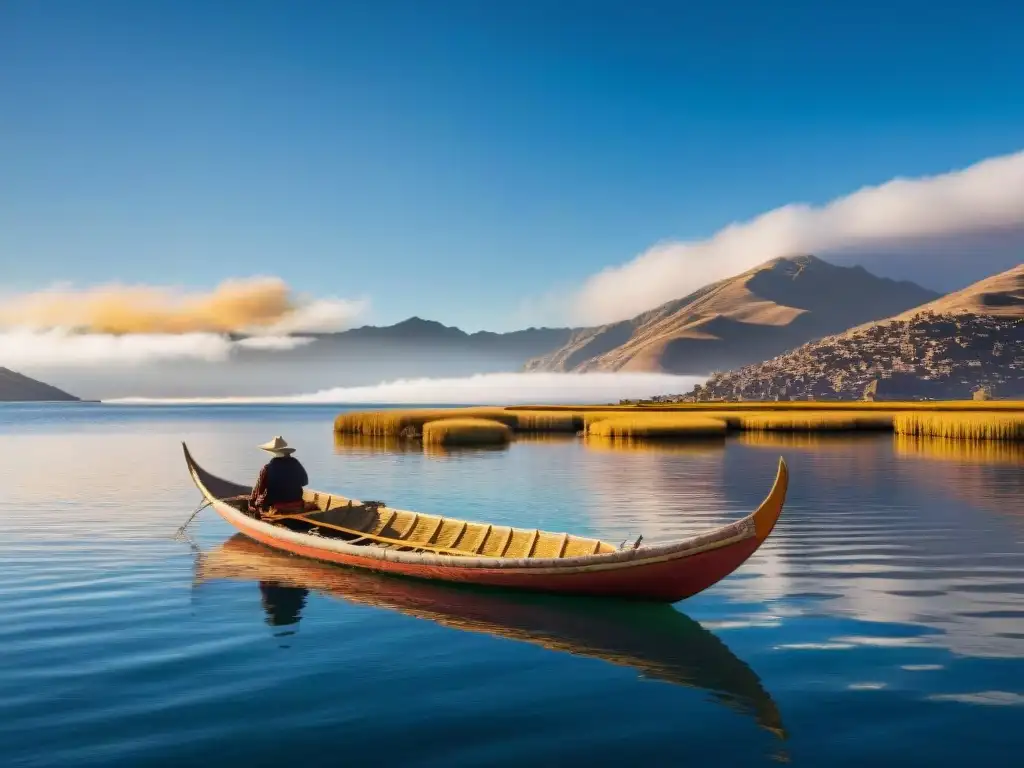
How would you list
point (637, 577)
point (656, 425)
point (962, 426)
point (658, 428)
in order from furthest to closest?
point (656, 425), point (658, 428), point (962, 426), point (637, 577)

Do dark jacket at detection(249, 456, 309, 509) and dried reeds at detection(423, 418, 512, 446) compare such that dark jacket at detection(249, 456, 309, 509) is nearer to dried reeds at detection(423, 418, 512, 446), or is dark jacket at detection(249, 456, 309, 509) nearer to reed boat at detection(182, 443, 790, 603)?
reed boat at detection(182, 443, 790, 603)

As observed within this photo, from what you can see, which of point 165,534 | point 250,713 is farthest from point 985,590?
point 165,534

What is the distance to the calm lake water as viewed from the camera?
10.8m

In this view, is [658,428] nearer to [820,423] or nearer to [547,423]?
[547,423]

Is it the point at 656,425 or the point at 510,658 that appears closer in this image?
the point at 510,658

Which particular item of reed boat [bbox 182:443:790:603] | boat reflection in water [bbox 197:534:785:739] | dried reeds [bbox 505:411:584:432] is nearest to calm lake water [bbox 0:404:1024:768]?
boat reflection in water [bbox 197:534:785:739]

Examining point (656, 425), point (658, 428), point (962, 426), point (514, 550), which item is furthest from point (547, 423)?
point (514, 550)

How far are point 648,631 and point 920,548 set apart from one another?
1313 centimetres

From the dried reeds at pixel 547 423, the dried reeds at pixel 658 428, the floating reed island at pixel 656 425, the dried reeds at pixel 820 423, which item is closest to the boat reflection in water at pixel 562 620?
the floating reed island at pixel 656 425

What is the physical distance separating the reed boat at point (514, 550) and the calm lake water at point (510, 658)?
667mm

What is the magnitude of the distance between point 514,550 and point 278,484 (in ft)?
32.1

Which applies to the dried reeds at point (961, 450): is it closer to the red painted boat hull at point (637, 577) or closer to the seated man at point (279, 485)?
the red painted boat hull at point (637, 577)

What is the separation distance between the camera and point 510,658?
14391 mm

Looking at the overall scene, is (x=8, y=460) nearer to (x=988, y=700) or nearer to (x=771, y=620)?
(x=771, y=620)
